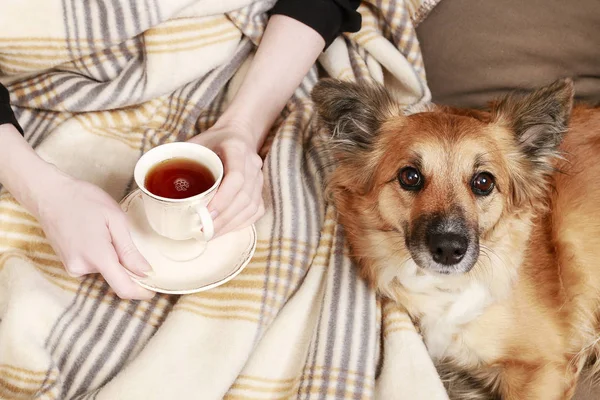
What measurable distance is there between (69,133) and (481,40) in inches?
42.3

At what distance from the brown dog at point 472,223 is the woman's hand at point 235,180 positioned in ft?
0.61

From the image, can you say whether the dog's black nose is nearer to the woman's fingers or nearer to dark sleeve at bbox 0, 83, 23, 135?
the woman's fingers

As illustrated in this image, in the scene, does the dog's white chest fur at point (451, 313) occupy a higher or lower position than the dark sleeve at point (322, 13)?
lower

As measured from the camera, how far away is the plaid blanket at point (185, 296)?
1.17 meters

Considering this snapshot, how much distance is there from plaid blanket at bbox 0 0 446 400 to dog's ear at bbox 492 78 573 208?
0.28 metres

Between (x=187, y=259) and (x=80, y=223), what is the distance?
0.22m

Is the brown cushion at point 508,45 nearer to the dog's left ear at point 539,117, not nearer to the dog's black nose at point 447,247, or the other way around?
the dog's left ear at point 539,117

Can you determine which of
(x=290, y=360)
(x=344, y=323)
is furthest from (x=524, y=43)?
(x=290, y=360)

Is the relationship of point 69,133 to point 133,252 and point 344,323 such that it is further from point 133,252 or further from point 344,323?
point 344,323

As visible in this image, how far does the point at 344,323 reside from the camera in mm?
1230

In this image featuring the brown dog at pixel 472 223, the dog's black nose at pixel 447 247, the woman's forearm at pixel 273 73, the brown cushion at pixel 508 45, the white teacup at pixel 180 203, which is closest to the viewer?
the white teacup at pixel 180 203

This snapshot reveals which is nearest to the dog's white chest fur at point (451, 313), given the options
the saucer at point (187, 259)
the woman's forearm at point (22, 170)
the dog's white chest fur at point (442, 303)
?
the dog's white chest fur at point (442, 303)

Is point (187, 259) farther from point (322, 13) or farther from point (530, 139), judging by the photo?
point (530, 139)

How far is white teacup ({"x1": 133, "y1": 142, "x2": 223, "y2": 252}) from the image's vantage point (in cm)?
108
